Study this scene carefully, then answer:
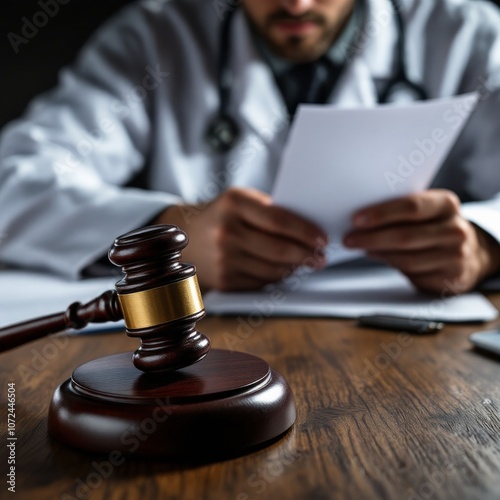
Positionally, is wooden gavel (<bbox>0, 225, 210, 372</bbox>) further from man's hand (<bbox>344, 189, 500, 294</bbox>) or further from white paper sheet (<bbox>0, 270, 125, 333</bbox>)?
man's hand (<bbox>344, 189, 500, 294</bbox>)

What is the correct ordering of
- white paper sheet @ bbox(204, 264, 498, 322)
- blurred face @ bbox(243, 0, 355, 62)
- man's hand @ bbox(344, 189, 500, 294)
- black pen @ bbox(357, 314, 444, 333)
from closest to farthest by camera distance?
black pen @ bbox(357, 314, 444, 333) → white paper sheet @ bbox(204, 264, 498, 322) → man's hand @ bbox(344, 189, 500, 294) → blurred face @ bbox(243, 0, 355, 62)

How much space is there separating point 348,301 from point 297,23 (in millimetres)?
667

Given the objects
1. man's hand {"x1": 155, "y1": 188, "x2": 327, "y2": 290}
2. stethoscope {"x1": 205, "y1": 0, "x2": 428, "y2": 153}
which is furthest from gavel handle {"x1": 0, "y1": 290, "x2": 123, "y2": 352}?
stethoscope {"x1": 205, "y1": 0, "x2": 428, "y2": 153}

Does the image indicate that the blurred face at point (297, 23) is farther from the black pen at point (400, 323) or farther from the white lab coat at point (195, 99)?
the black pen at point (400, 323)

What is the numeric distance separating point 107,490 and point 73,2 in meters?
1.63

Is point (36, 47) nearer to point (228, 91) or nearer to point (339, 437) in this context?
point (228, 91)

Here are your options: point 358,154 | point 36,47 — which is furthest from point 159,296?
point 36,47

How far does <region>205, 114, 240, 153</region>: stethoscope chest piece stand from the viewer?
1421mm

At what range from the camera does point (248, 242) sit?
3.23ft

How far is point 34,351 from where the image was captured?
2.29 ft

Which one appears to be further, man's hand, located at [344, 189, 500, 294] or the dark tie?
the dark tie

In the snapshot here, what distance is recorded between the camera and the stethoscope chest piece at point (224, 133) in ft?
4.66

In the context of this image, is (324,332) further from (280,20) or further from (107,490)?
(280,20)

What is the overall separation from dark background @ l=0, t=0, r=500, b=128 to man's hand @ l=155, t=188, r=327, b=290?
94cm
